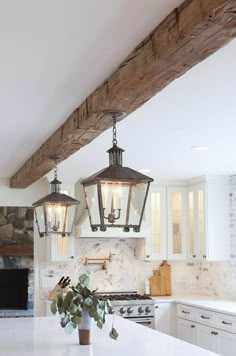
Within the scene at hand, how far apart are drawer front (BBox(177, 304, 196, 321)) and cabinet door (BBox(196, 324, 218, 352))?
0.16m

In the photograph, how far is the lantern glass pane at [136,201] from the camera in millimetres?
3012

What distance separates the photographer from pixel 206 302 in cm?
674

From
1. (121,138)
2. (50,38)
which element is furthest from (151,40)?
(121,138)

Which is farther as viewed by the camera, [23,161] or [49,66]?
[23,161]

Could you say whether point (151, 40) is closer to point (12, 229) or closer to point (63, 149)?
point (63, 149)

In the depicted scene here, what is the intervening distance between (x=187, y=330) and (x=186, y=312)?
21 centimetres

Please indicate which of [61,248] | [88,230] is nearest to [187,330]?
[88,230]

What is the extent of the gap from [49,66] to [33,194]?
4665 mm

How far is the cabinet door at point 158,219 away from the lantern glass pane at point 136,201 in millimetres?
4544

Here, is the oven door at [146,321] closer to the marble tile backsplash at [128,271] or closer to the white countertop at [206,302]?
the white countertop at [206,302]

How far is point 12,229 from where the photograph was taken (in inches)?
284

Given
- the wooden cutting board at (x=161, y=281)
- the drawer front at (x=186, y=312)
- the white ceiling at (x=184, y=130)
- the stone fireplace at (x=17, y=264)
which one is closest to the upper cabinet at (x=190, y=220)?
the wooden cutting board at (x=161, y=281)

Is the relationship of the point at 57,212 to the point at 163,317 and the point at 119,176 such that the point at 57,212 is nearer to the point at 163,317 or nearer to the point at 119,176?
the point at 119,176

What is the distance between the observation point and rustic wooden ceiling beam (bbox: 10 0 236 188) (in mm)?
1876
